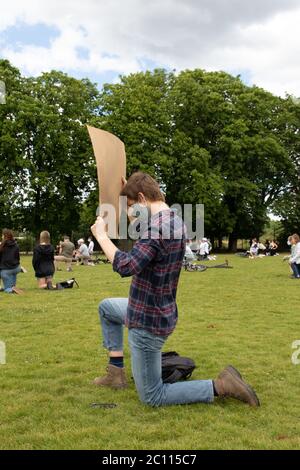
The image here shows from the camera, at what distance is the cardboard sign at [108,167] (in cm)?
502

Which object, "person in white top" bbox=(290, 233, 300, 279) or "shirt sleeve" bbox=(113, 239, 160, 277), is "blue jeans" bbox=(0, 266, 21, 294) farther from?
"shirt sleeve" bbox=(113, 239, 160, 277)

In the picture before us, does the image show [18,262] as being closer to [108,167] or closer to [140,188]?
[108,167]

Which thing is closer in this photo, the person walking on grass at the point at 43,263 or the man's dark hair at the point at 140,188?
the man's dark hair at the point at 140,188

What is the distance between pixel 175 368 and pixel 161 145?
4155 centimetres

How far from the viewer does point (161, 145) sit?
153 ft

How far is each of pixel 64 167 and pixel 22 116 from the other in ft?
16.2

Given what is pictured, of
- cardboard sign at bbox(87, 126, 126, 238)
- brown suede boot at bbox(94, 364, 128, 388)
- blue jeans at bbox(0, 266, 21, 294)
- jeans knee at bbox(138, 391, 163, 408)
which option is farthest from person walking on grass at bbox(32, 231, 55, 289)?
cardboard sign at bbox(87, 126, 126, 238)

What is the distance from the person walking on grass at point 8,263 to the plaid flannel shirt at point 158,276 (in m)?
11.0

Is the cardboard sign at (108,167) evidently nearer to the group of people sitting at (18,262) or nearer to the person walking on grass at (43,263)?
the group of people sitting at (18,262)

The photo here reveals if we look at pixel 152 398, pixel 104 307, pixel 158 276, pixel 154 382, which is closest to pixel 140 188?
pixel 158 276

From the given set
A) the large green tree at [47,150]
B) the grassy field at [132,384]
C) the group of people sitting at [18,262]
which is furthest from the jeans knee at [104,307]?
the large green tree at [47,150]

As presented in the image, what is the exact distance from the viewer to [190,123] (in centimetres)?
5038

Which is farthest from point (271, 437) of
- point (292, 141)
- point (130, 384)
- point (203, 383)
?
point (292, 141)

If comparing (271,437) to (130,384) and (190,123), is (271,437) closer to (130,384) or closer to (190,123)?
(130,384)
